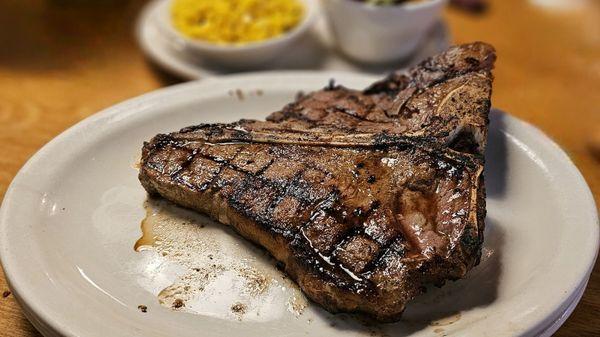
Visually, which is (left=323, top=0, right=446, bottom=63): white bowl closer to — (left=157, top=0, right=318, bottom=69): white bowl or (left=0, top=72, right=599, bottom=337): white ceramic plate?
(left=157, top=0, right=318, bottom=69): white bowl

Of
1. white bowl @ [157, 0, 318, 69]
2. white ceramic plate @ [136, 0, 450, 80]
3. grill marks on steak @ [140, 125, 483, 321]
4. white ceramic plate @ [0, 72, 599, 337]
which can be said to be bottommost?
white ceramic plate @ [136, 0, 450, 80]

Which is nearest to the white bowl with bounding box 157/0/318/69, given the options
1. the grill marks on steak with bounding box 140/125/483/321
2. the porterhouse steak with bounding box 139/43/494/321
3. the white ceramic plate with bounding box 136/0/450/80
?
the white ceramic plate with bounding box 136/0/450/80

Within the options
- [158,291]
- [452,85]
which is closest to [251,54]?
[452,85]

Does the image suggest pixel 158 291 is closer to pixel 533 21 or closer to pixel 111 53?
pixel 111 53

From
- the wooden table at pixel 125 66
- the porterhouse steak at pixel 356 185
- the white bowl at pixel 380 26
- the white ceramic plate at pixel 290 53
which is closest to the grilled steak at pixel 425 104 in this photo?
the porterhouse steak at pixel 356 185

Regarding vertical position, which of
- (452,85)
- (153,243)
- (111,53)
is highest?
(452,85)
